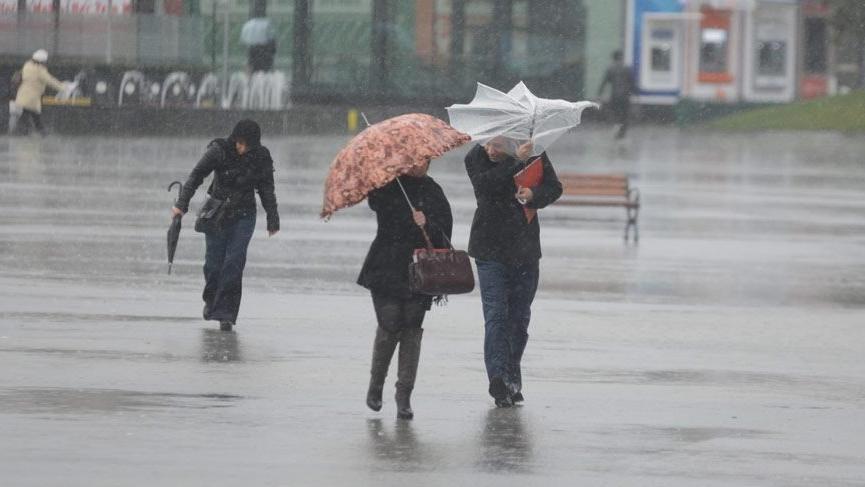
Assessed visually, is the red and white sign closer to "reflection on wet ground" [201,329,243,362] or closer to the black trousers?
the black trousers

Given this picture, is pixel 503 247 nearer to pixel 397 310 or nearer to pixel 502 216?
pixel 502 216

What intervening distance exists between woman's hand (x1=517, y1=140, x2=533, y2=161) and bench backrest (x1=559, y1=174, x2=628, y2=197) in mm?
10893

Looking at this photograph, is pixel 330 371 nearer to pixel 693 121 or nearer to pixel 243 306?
pixel 243 306

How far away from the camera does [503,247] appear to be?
1058cm

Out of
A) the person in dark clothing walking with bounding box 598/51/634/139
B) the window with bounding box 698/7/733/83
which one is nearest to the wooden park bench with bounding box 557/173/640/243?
the person in dark clothing walking with bounding box 598/51/634/139

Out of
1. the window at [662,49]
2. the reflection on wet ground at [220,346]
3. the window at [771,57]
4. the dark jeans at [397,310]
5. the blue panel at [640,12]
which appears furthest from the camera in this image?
the window at [771,57]

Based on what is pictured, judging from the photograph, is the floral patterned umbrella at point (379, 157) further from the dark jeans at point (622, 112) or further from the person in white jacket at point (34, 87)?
the dark jeans at point (622, 112)

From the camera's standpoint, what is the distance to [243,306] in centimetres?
1473

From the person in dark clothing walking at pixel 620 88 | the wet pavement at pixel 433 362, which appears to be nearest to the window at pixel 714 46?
the person in dark clothing walking at pixel 620 88

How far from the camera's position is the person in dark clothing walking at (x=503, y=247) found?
10.6 meters

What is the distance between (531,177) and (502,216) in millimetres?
275

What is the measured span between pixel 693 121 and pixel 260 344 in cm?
4550

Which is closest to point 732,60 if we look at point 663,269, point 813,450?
point 663,269

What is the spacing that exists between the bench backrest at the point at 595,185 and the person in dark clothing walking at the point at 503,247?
1085 centimetres
